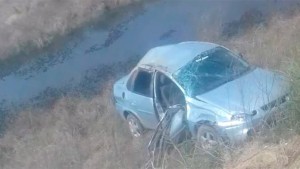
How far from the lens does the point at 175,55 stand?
10.8m

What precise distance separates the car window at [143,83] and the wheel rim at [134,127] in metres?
0.59

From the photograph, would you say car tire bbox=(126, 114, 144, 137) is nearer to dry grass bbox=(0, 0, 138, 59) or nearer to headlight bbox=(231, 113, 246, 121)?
headlight bbox=(231, 113, 246, 121)

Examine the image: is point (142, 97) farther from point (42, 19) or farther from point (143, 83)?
point (42, 19)

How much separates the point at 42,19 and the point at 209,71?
14.8 metres

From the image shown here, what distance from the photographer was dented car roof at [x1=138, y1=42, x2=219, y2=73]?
34.5 feet

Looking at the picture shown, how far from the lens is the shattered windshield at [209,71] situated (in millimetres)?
9781

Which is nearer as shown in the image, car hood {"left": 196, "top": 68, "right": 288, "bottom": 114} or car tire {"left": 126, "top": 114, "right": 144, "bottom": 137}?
car hood {"left": 196, "top": 68, "right": 288, "bottom": 114}

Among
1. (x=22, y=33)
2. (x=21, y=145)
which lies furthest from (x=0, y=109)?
(x=22, y=33)

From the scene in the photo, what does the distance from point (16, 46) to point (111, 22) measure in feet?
9.98

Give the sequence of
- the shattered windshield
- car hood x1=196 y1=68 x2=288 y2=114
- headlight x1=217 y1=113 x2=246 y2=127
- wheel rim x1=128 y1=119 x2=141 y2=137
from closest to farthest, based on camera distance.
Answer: car hood x1=196 y1=68 x2=288 y2=114 < headlight x1=217 y1=113 x2=246 y2=127 < the shattered windshield < wheel rim x1=128 y1=119 x2=141 y2=137

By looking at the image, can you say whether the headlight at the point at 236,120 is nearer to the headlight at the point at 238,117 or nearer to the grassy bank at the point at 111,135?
the headlight at the point at 238,117

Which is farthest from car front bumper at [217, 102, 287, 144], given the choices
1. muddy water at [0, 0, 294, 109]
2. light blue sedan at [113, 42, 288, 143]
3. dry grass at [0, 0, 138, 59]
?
dry grass at [0, 0, 138, 59]

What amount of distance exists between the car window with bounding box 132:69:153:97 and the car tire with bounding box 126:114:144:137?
52 centimetres

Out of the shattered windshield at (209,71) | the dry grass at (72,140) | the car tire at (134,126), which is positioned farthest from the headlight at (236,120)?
the car tire at (134,126)
